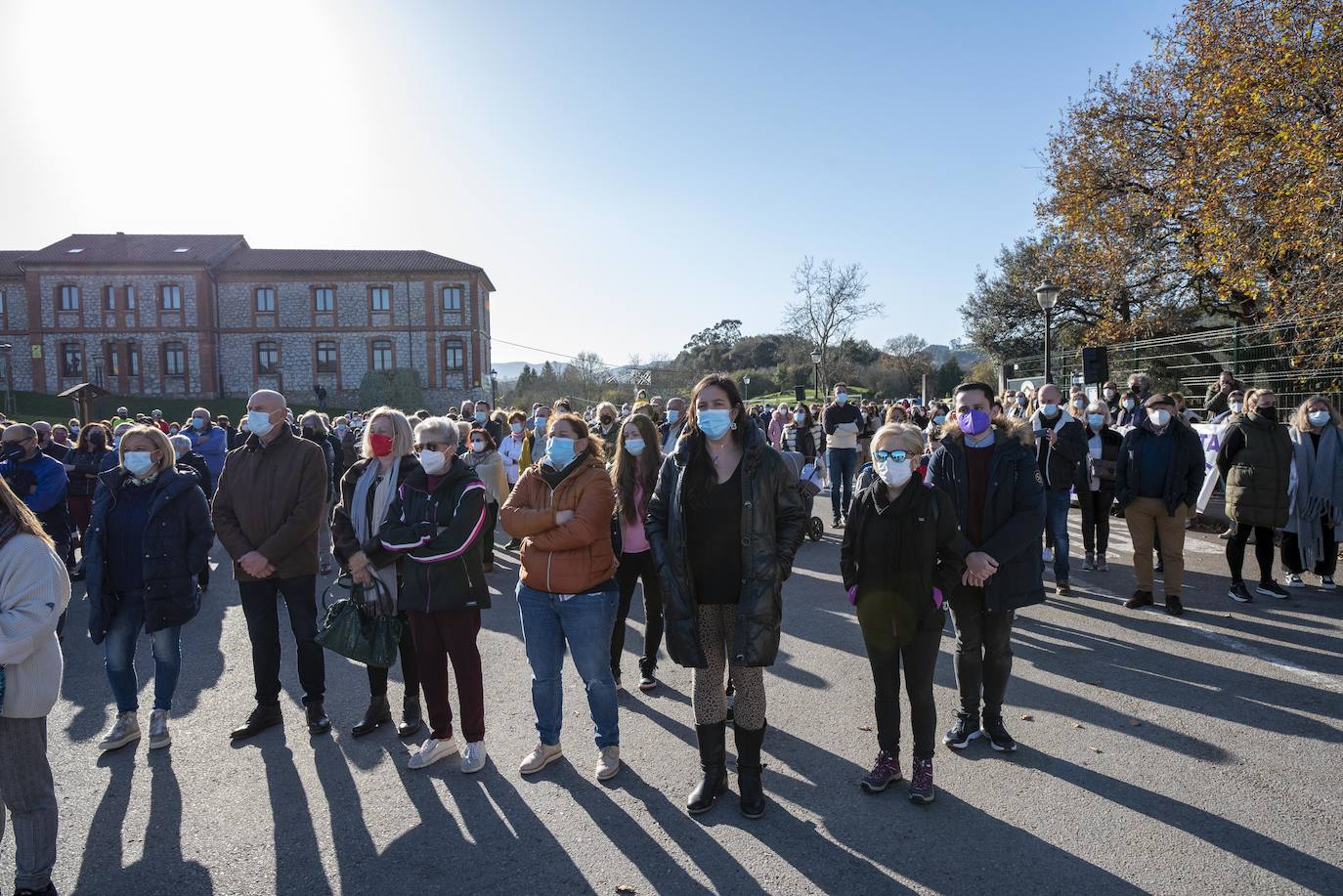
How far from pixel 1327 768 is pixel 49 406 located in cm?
5895

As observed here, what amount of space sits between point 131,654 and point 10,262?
2604 inches

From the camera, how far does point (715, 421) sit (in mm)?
3980

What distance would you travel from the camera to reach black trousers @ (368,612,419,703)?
5047mm

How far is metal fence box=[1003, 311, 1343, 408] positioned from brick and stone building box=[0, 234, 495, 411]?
3963 cm

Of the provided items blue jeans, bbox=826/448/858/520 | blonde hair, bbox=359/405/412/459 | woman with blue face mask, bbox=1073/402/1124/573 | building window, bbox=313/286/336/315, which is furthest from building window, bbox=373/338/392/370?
blonde hair, bbox=359/405/412/459

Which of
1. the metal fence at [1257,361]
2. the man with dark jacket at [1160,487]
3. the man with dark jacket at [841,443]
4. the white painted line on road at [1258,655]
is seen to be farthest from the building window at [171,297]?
the white painted line on road at [1258,655]

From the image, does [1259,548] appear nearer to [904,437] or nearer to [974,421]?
[974,421]

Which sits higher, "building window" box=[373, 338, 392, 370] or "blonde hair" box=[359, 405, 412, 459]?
"building window" box=[373, 338, 392, 370]

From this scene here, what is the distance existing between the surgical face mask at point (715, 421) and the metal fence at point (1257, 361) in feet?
43.5

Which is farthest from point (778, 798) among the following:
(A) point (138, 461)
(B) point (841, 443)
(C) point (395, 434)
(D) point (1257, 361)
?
(D) point (1257, 361)

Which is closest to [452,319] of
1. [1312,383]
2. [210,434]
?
[210,434]

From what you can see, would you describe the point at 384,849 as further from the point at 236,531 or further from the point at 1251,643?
the point at 1251,643

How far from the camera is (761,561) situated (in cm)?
382

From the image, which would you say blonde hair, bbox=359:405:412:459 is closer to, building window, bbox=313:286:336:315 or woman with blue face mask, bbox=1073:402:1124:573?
woman with blue face mask, bbox=1073:402:1124:573
